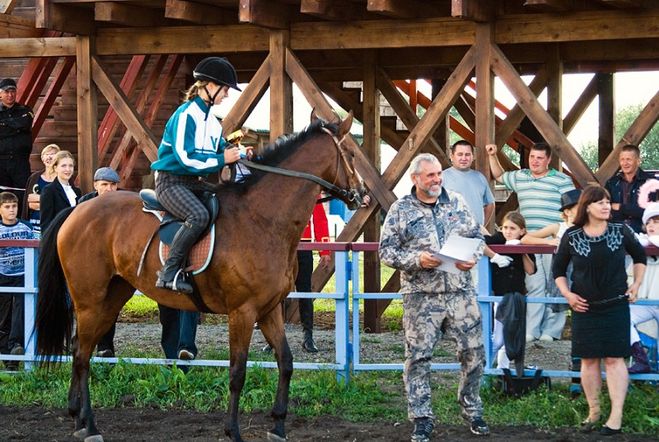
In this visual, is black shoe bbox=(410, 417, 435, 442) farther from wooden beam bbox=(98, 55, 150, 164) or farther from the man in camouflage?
wooden beam bbox=(98, 55, 150, 164)

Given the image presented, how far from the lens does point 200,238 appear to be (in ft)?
27.6

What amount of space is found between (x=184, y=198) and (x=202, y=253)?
1.33ft

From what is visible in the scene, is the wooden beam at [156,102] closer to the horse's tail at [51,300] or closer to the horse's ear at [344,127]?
the horse's tail at [51,300]

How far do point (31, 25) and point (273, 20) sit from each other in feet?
12.8

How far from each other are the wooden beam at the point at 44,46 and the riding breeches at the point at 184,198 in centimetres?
639

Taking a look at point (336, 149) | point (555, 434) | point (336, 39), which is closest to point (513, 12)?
point (336, 39)

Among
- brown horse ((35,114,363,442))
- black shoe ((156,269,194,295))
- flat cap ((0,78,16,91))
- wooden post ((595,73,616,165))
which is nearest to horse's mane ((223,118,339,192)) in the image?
brown horse ((35,114,363,442))

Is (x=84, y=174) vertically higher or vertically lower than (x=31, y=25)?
lower

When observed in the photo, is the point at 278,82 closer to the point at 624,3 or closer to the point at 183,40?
the point at 183,40

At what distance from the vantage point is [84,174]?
46.7 feet

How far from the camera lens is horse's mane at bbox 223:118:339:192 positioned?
857cm

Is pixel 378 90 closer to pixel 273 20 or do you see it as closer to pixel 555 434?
pixel 273 20

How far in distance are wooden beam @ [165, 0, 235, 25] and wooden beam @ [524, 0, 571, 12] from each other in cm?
357

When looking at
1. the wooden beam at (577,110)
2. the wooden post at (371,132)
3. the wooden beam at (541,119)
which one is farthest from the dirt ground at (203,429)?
the wooden beam at (577,110)
